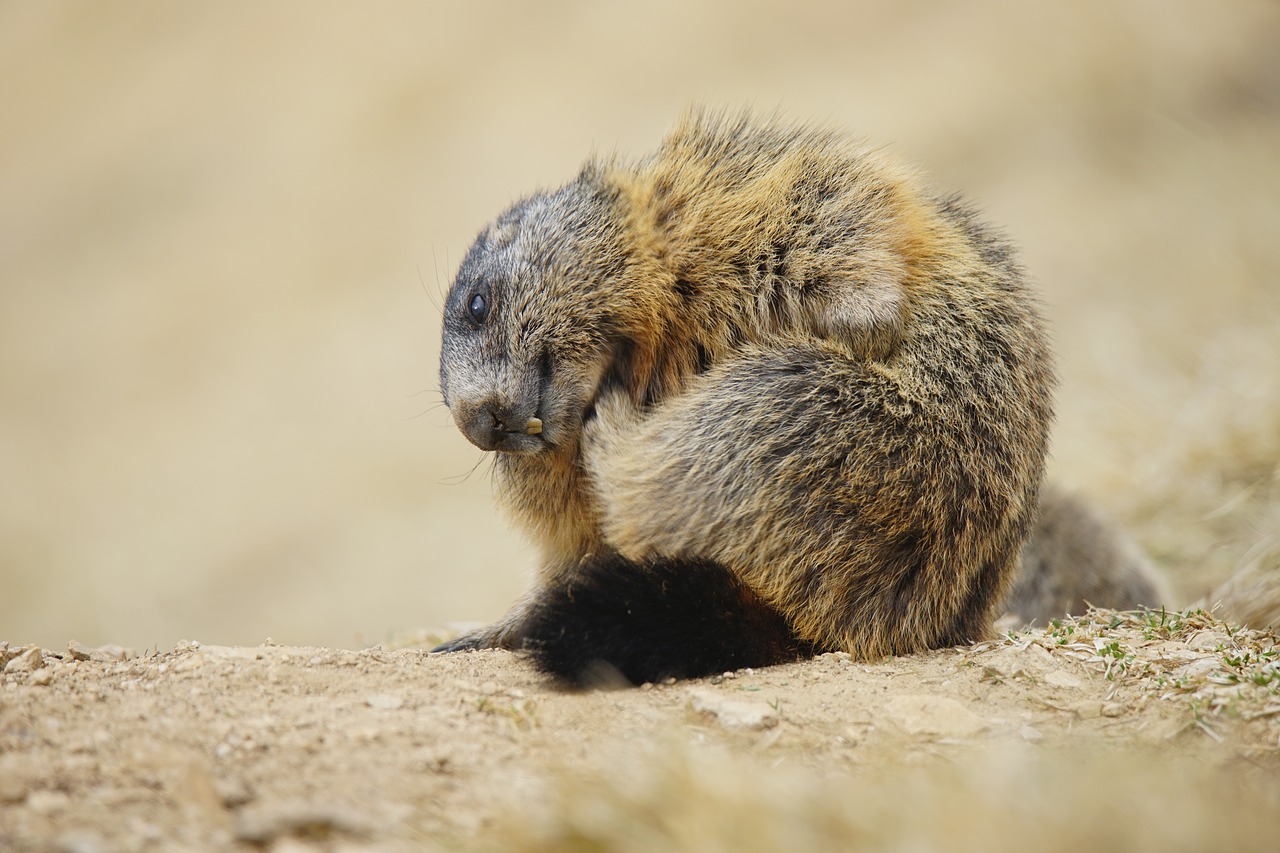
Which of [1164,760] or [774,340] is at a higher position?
[774,340]

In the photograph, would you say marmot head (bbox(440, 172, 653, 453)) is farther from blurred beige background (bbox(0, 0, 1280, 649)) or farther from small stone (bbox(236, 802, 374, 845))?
blurred beige background (bbox(0, 0, 1280, 649))

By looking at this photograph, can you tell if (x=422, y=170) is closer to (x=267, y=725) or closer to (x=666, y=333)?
(x=666, y=333)

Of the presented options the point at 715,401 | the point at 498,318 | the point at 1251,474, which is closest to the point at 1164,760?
the point at 715,401

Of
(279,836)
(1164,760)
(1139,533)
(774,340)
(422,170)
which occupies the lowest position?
(279,836)

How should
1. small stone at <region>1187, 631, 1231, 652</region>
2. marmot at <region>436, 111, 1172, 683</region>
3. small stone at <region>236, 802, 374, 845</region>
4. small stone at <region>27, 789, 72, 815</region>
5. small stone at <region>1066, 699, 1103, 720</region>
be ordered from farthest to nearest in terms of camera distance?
small stone at <region>1187, 631, 1231, 652</region>, marmot at <region>436, 111, 1172, 683</region>, small stone at <region>1066, 699, 1103, 720</region>, small stone at <region>27, 789, 72, 815</region>, small stone at <region>236, 802, 374, 845</region>

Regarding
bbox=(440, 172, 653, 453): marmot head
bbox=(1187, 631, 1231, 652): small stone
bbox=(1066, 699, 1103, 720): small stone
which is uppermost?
bbox=(440, 172, 653, 453): marmot head

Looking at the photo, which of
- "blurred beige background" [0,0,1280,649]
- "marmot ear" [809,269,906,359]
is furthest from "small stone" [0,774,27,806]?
"blurred beige background" [0,0,1280,649]

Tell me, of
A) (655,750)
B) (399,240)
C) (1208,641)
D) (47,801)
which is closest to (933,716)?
(655,750)

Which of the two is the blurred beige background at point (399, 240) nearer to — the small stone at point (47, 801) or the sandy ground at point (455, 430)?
the sandy ground at point (455, 430)
